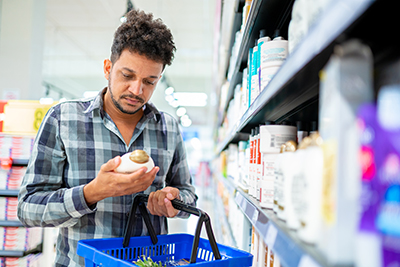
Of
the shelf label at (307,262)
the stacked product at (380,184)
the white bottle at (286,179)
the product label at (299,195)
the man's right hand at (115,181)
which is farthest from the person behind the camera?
the man's right hand at (115,181)

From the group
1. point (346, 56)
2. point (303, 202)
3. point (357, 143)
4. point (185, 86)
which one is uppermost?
point (185, 86)

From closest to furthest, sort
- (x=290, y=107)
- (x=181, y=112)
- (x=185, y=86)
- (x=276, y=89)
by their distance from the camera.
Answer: (x=276, y=89) < (x=290, y=107) < (x=181, y=112) < (x=185, y=86)

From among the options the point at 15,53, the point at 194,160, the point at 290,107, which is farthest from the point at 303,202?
the point at 194,160

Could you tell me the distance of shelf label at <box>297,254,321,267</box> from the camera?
21.4 inches

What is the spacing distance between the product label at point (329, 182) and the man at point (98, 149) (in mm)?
965

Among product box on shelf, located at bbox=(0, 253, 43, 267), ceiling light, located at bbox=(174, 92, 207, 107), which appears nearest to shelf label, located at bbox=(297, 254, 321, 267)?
product box on shelf, located at bbox=(0, 253, 43, 267)

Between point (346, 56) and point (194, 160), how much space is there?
2213 cm

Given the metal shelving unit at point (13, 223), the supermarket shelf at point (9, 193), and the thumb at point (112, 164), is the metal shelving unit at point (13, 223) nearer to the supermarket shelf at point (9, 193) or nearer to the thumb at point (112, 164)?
the supermarket shelf at point (9, 193)

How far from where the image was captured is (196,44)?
9867 millimetres

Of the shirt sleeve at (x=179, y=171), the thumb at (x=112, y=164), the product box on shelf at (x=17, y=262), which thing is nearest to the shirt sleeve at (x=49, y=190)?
the thumb at (x=112, y=164)

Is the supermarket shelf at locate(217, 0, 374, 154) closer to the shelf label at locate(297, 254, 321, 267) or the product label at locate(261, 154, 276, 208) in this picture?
the product label at locate(261, 154, 276, 208)

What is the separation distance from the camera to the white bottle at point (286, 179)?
753 mm

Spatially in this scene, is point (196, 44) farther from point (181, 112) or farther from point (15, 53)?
point (15, 53)

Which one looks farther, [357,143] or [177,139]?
[177,139]
